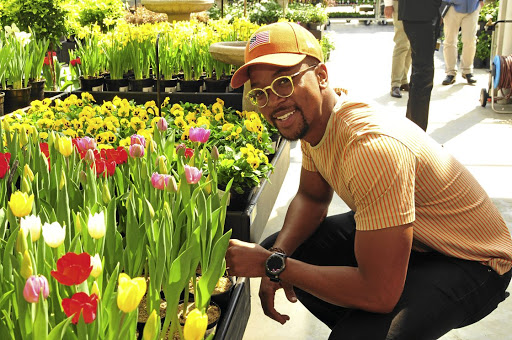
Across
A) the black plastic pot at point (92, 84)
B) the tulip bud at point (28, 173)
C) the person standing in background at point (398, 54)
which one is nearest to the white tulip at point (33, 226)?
the tulip bud at point (28, 173)

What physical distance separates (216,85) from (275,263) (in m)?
3.55

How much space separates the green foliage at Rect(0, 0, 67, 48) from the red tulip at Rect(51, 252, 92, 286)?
4779mm

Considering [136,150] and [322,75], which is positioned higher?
[322,75]

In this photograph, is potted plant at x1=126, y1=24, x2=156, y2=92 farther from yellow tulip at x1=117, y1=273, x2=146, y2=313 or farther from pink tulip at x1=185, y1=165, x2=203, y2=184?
yellow tulip at x1=117, y1=273, x2=146, y2=313

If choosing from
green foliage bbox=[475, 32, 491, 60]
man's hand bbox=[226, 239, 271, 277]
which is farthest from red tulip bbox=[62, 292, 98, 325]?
green foliage bbox=[475, 32, 491, 60]

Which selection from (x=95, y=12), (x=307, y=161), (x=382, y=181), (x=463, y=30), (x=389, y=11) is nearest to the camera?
(x=382, y=181)

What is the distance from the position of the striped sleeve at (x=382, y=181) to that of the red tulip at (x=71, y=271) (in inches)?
31.3

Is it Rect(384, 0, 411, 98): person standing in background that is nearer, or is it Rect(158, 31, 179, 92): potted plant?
Rect(158, 31, 179, 92): potted plant

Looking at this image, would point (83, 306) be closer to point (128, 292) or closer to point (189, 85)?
point (128, 292)

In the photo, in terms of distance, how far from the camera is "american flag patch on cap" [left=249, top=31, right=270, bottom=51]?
6.07 ft

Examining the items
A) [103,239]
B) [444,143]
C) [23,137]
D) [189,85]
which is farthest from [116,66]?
[103,239]

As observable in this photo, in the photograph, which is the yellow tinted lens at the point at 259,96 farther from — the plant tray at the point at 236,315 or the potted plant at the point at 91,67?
the potted plant at the point at 91,67

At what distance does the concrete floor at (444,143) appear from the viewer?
261 centimetres

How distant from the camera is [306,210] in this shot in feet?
7.36
